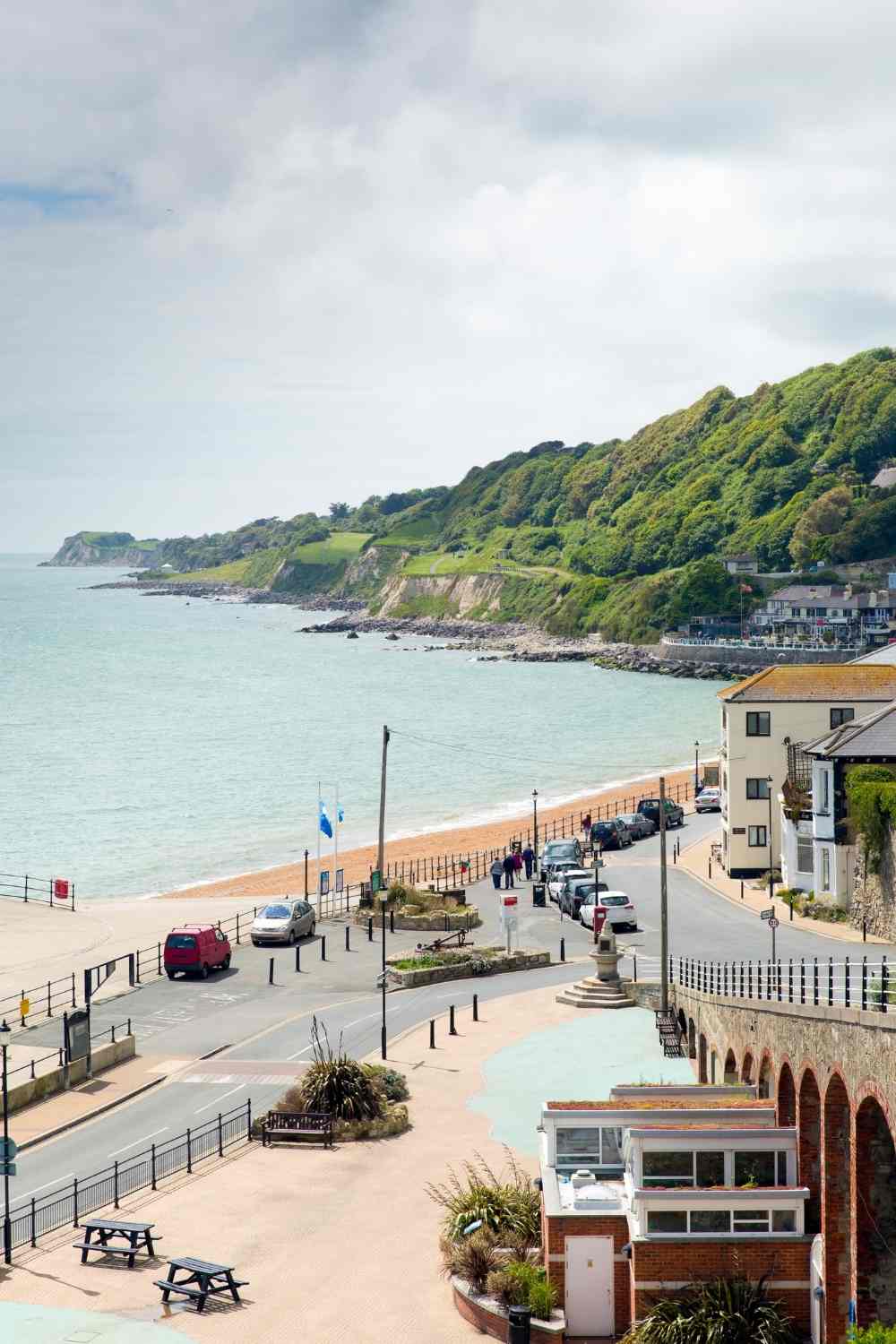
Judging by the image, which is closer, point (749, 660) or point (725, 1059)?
point (725, 1059)

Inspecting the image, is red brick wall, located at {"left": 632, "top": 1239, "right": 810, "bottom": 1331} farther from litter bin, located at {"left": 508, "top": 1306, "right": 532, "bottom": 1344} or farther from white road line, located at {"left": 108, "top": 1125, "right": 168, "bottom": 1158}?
white road line, located at {"left": 108, "top": 1125, "right": 168, "bottom": 1158}

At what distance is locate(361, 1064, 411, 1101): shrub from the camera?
29.9m

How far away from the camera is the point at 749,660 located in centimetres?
18588

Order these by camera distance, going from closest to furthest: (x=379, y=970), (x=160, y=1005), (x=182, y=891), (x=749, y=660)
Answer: (x=160, y=1005) → (x=379, y=970) → (x=182, y=891) → (x=749, y=660)

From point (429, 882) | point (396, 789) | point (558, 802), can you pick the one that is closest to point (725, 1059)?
point (429, 882)

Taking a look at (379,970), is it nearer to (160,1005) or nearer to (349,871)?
(160,1005)

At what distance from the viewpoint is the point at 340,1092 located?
29.0 m

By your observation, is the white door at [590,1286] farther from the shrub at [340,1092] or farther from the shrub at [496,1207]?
the shrub at [340,1092]

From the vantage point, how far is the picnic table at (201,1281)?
20.8 m

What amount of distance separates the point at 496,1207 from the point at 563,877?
3014 centimetres

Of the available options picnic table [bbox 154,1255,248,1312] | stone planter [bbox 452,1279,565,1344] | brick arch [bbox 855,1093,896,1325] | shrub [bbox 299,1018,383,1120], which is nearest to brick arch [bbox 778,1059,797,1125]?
brick arch [bbox 855,1093,896,1325]

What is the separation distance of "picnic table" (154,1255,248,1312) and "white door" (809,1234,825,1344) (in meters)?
7.60

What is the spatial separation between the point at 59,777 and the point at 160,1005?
65.0m

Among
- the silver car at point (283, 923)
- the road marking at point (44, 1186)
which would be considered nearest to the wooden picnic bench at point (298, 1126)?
the road marking at point (44, 1186)
